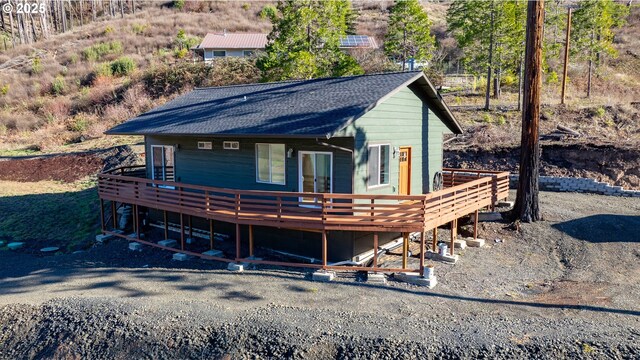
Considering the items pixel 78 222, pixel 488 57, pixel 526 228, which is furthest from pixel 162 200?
pixel 488 57

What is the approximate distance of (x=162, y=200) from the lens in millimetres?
13875

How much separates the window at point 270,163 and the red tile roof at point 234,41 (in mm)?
36480

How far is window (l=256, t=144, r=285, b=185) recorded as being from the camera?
12617 mm

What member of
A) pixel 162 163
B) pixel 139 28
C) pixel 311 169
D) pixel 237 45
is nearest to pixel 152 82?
pixel 237 45

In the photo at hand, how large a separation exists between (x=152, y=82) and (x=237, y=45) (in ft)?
36.7

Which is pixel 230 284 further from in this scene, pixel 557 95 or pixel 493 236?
pixel 557 95

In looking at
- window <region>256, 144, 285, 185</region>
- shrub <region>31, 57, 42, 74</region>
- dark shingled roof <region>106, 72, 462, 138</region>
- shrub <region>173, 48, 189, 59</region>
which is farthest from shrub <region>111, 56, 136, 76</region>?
window <region>256, 144, 285, 185</region>

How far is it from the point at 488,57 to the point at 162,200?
2300 centimetres

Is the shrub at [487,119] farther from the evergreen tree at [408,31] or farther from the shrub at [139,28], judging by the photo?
the shrub at [139,28]

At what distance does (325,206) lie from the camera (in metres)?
10.8

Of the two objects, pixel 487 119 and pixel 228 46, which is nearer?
pixel 487 119

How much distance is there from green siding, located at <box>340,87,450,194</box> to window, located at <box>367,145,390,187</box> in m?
0.16

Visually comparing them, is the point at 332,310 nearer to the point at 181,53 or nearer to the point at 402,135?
the point at 402,135

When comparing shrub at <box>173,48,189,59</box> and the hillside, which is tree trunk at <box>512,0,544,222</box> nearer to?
the hillside
